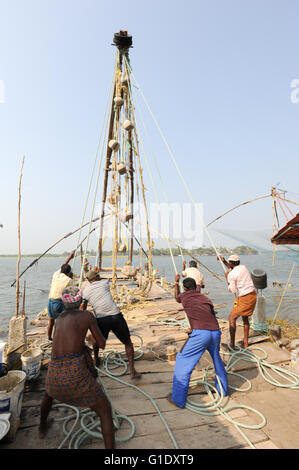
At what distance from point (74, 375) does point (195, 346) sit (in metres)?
1.59

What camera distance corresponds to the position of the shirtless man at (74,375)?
236 centimetres

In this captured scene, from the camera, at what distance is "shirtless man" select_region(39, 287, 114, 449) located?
2359 mm

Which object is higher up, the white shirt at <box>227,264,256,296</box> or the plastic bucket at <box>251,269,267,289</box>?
the white shirt at <box>227,264,256,296</box>

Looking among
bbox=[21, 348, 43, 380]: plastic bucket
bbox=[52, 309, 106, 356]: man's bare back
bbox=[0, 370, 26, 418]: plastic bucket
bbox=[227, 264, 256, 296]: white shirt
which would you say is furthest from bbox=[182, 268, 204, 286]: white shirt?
bbox=[0, 370, 26, 418]: plastic bucket

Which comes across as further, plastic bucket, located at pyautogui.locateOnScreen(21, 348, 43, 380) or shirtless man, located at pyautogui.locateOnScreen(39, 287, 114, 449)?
plastic bucket, located at pyautogui.locateOnScreen(21, 348, 43, 380)

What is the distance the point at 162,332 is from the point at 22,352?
323 centimetres

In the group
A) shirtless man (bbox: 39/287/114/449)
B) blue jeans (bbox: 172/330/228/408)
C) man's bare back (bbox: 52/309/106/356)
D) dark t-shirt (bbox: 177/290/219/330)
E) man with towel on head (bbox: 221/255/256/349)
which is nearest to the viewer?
shirtless man (bbox: 39/287/114/449)

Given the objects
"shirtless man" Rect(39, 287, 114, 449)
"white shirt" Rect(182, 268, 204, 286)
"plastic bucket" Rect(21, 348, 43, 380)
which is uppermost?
"white shirt" Rect(182, 268, 204, 286)

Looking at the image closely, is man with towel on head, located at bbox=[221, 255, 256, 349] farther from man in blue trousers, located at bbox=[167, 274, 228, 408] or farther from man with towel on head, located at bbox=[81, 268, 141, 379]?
man with towel on head, located at bbox=[81, 268, 141, 379]

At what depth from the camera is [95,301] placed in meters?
3.90

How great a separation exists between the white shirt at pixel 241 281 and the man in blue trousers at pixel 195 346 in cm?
156

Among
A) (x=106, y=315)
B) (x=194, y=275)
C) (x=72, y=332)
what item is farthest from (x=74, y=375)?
(x=194, y=275)

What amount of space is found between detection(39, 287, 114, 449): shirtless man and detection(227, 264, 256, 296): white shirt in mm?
3137
